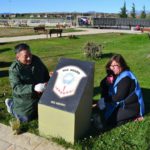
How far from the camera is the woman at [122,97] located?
5699 millimetres

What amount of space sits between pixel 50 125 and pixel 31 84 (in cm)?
107

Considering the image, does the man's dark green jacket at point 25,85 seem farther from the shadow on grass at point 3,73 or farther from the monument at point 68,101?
the shadow on grass at point 3,73

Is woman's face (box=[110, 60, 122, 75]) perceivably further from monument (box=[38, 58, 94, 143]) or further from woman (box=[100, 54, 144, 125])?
monument (box=[38, 58, 94, 143])

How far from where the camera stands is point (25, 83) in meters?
6.07

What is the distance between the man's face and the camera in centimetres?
582

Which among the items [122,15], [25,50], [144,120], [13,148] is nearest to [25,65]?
[25,50]

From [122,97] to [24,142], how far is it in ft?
6.06

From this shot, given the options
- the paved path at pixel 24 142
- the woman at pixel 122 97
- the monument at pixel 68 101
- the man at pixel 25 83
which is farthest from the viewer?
the man at pixel 25 83

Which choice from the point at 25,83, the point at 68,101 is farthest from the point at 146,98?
the point at 68,101

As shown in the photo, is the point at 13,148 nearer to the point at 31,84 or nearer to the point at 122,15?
the point at 31,84

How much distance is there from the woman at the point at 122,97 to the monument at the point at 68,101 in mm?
685

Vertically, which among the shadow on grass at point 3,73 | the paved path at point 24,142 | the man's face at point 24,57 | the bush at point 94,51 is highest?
the man's face at point 24,57

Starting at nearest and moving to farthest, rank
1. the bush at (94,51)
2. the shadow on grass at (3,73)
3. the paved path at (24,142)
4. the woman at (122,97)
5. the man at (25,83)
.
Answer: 1. the paved path at (24,142)
2. the woman at (122,97)
3. the man at (25,83)
4. the shadow on grass at (3,73)
5. the bush at (94,51)

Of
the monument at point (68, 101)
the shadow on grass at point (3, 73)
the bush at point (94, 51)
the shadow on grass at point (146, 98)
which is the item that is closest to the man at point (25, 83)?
the monument at point (68, 101)
